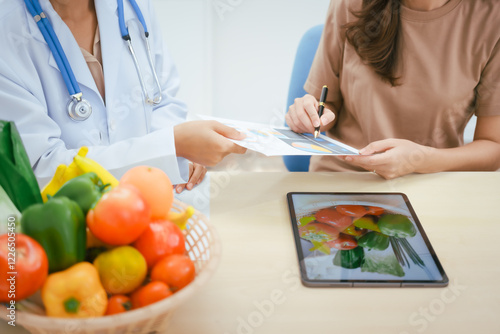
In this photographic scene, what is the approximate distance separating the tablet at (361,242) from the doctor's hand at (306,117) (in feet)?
0.75

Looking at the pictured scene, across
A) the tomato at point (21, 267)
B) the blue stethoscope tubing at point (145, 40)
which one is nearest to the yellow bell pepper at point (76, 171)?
the tomato at point (21, 267)

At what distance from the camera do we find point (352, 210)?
32.8 inches

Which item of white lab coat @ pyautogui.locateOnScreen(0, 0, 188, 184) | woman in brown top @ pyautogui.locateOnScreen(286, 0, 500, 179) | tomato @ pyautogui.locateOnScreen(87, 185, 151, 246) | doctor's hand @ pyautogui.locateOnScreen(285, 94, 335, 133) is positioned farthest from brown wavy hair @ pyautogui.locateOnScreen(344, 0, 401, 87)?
tomato @ pyautogui.locateOnScreen(87, 185, 151, 246)

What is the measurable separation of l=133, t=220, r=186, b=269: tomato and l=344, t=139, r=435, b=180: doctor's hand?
0.54 m

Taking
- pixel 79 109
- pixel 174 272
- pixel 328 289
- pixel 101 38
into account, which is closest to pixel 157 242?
pixel 174 272

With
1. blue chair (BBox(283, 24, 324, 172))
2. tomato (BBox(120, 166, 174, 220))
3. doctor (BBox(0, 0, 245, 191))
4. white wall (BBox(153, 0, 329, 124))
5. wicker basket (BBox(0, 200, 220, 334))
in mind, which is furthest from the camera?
white wall (BBox(153, 0, 329, 124))

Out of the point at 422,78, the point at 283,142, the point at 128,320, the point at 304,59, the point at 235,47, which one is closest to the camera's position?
the point at 128,320

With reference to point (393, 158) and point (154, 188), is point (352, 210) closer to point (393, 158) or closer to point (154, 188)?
point (393, 158)

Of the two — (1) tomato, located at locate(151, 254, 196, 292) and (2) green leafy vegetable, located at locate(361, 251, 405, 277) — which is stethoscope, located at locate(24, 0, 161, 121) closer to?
(1) tomato, located at locate(151, 254, 196, 292)

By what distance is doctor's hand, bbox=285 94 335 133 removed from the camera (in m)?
1.05

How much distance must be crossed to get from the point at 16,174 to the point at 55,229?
0.11 meters

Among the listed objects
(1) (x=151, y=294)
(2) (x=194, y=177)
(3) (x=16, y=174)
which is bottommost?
(2) (x=194, y=177)

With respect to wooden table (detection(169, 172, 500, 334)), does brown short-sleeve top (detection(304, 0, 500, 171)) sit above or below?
above

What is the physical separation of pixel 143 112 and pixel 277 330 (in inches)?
29.5
